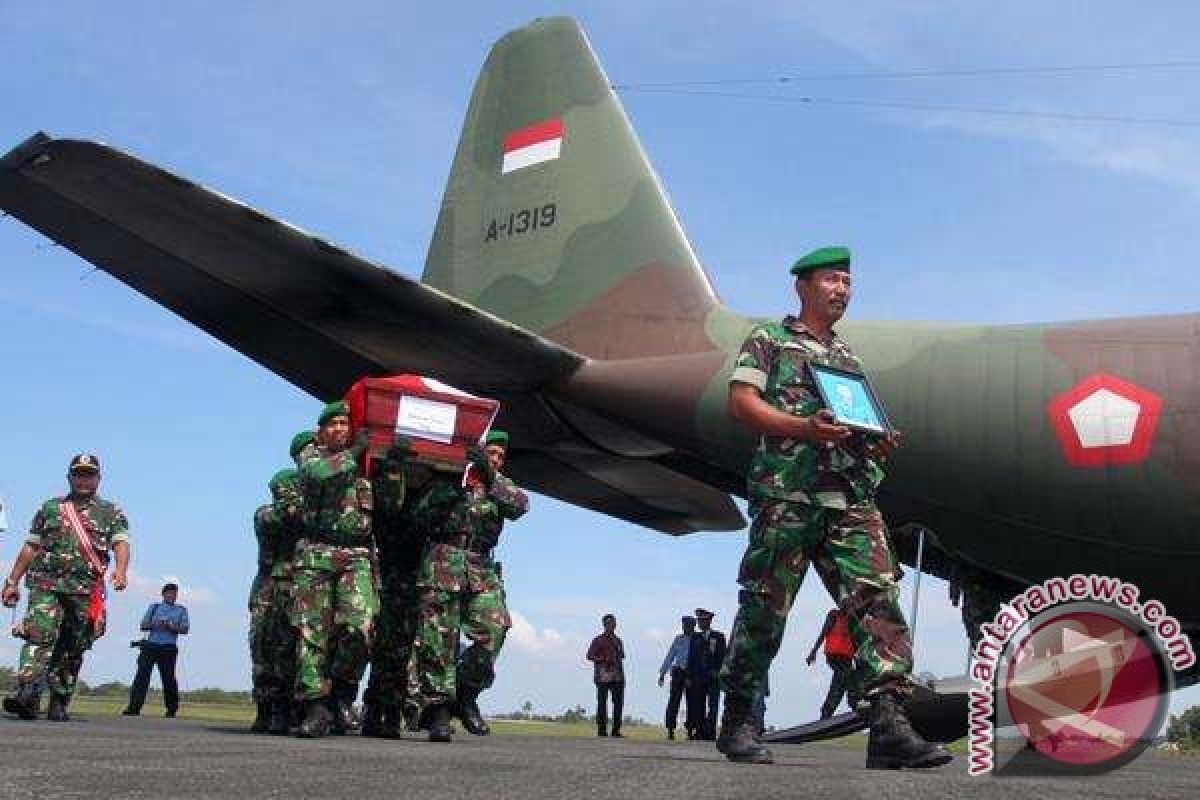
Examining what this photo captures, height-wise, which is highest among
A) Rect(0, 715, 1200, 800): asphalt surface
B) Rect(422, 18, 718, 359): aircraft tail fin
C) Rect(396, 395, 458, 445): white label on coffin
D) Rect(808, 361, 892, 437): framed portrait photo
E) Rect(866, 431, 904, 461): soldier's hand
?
Rect(422, 18, 718, 359): aircraft tail fin

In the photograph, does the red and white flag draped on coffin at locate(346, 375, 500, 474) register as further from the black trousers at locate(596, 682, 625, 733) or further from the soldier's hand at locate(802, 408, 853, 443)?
the black trousers at locate(596, 682, 625, 733)

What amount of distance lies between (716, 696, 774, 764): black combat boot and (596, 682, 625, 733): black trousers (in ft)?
31.6

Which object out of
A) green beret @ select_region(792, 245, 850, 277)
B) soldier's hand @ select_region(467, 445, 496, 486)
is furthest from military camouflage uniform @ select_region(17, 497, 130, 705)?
green beret @ select_region(792, 245, 850, 277)

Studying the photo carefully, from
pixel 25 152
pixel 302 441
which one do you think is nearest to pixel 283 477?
pixel 302 441

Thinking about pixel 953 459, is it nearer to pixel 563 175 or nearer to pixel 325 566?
pixel 325 566

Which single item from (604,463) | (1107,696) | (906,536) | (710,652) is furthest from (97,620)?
(710,652)

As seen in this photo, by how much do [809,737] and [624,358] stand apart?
14.9ft

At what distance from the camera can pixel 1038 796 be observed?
350 centimetres

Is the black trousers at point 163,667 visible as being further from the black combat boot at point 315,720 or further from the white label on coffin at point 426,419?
the white label on coffin at point 426,419

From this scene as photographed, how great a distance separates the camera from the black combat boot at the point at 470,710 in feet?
30.6

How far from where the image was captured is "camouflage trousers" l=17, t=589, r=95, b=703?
8.07 metres

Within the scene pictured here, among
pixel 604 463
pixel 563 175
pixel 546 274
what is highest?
pixel 563 175

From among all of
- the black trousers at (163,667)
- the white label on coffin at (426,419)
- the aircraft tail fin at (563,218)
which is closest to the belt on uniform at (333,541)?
the white label on coffin at (426,419)

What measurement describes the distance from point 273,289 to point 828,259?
17.6 feet
